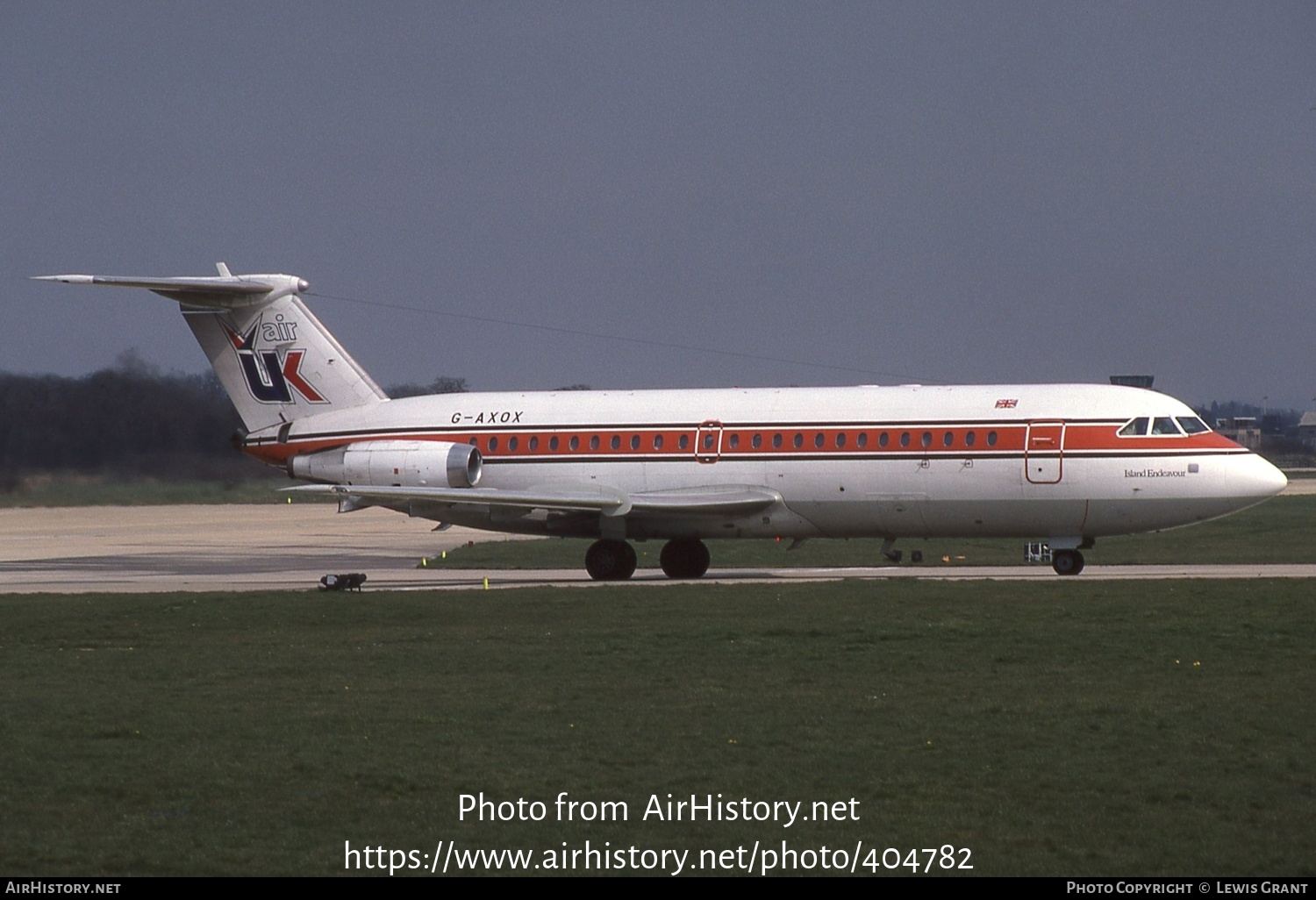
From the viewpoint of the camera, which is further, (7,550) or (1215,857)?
(7,550)

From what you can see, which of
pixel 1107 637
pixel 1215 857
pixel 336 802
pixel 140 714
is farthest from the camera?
pixel 1107 637

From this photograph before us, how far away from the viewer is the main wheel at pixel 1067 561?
101ft

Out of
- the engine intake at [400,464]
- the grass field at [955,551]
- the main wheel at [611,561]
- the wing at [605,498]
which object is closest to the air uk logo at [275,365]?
the engine intake at [400,464]

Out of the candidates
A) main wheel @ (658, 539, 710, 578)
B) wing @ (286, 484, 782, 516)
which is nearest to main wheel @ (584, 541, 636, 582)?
wing @ (286, 484, 782, 516)

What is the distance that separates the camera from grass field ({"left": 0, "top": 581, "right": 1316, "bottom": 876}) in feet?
32.7

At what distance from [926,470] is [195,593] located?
13.6 meters

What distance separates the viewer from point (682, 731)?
13430 millimetres

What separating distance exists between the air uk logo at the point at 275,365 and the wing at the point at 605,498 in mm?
4277

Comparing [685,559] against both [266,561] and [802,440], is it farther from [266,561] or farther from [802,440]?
[266,561]

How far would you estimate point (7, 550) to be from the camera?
45219mm

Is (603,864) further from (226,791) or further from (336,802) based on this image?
(226,791)

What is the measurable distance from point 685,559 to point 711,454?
3.00m

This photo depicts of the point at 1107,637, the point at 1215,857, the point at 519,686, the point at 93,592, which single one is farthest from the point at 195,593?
the point at 1215,857

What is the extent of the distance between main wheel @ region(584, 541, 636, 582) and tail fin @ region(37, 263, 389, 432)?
6649 millimetres
